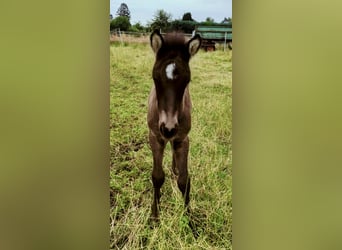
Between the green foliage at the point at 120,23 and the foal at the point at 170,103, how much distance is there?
14cm

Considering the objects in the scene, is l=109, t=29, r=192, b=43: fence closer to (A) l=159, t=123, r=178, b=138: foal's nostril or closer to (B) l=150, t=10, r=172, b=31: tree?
(B) l=150, t=10, r=172, b=31: tree

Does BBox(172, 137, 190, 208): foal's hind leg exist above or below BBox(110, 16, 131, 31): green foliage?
below

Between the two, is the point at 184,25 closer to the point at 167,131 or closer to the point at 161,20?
the point at 161,20

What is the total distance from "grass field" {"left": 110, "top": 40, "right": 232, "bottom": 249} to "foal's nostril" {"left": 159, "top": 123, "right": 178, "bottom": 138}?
0.22 feet

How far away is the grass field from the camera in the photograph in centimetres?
189

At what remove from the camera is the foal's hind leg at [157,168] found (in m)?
1.93

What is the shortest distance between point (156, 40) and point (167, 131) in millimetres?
449

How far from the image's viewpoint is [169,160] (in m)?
1.96

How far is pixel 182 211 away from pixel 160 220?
0.39 feet

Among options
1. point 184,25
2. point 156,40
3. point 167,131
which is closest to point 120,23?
point 156,40

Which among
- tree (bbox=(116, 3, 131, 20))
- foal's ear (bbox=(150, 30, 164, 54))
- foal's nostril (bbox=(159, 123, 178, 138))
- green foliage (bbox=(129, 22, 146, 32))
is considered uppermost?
tree (bbox=(116, 3, 131, 20))

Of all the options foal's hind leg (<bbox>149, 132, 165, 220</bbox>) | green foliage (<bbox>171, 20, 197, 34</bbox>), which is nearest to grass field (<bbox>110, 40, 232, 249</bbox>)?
foal's hind leg (<bbox>149, 132, 165, 220</bbox>)

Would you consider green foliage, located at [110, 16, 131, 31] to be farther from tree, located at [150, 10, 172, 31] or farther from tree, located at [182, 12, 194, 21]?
tree, located at [182, 12, 194, 21]
